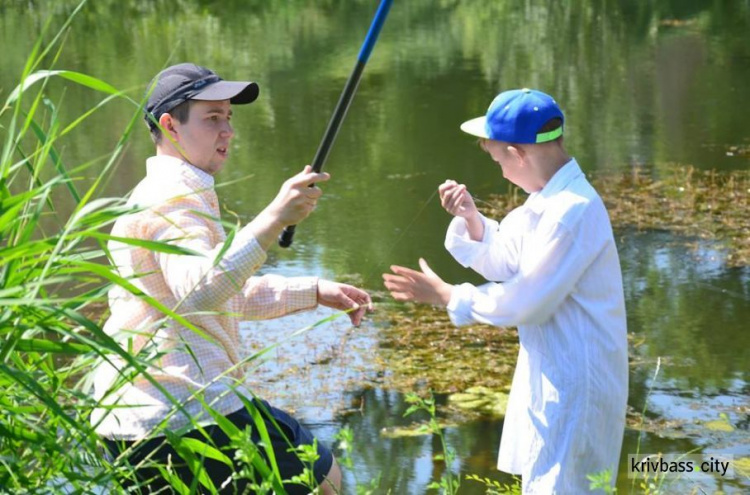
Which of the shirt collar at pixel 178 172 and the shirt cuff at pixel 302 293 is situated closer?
the shirt collar at pixel 178 172

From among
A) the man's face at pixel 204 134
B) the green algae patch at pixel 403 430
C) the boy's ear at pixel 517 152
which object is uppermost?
the man's face at pixel 204 134

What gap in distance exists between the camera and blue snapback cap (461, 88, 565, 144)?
310 centimetres

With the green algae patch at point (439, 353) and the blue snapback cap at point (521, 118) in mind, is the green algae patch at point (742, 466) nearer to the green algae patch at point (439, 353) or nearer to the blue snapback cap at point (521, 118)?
the green algae patch at point (439, 353)

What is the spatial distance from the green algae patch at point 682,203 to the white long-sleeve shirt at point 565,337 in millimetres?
4213

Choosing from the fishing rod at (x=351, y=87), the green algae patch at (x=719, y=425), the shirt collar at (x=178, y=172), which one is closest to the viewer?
the shirt collar at (x=178, y=172)

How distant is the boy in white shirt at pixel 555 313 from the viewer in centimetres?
301

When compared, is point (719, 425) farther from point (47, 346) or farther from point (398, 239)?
point (47, 346)

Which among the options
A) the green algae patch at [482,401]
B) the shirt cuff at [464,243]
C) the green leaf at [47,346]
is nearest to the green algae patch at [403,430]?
Result: the green algae patch at [482,401]

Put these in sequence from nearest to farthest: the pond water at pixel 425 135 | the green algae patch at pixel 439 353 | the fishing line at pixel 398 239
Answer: the pond water at pixel 425 135 < the green algae patch at pixel 439 353 < the fishing line at pixel 398 239

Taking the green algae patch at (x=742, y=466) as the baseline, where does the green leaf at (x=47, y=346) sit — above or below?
above

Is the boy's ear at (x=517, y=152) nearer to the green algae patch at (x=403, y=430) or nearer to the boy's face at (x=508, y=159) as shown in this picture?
the boy's face at (x=508, y=159)

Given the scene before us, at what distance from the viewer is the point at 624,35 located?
16156 millimetres

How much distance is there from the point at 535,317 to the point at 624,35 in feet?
45.0

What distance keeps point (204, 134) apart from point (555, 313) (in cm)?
94
